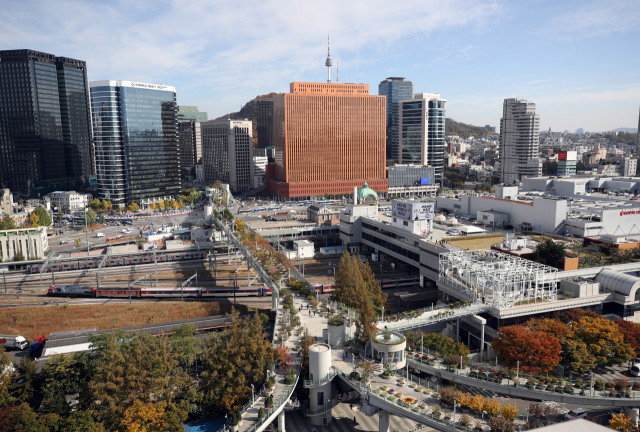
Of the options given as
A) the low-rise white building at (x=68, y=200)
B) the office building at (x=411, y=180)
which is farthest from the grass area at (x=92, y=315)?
the office building at (x=411, y=180)

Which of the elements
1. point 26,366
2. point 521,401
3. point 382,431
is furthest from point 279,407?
point 26,366

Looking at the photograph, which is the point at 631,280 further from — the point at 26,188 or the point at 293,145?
the point at 26,188

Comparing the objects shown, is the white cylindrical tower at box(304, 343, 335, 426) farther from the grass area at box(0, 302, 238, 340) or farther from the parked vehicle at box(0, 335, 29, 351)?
the parked vehicle at box(0, 335, 29, 351)

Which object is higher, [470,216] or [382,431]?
A: [470,216]

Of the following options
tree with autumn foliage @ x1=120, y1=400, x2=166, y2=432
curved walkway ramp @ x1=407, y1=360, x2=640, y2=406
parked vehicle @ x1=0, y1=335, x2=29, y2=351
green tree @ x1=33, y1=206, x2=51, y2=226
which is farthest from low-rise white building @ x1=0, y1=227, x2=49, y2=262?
curved walkway ramp @ x1=407, y1=360, x2=640, y2=406

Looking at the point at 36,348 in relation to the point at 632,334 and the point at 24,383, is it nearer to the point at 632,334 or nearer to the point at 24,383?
the point at 24,383

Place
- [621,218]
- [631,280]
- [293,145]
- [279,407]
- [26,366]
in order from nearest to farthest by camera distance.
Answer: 1. [279,407]
2. [26,366]
3. [631,280]
4. [621,218]
5. [293,145]

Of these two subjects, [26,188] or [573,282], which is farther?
[26,188]
